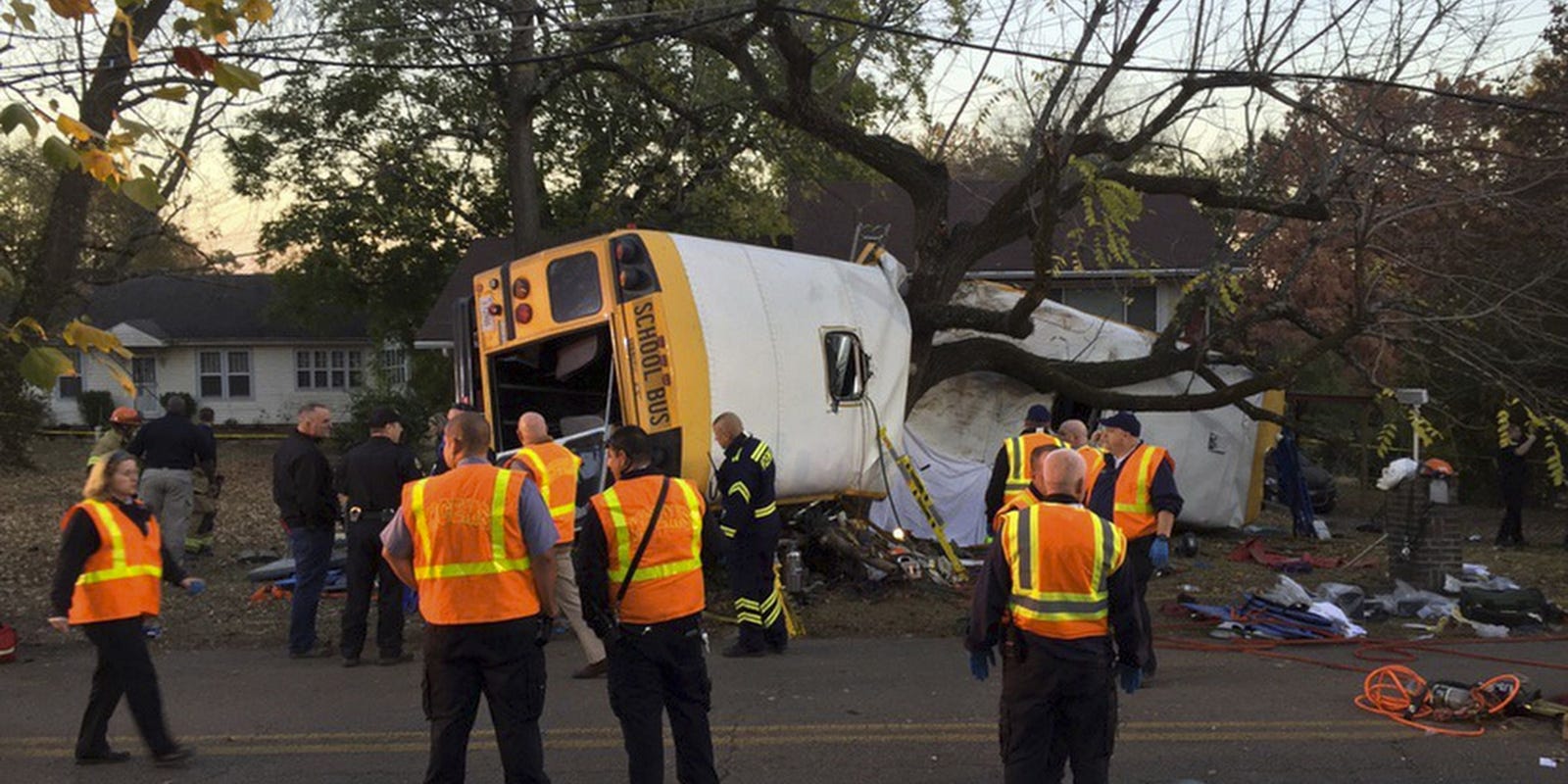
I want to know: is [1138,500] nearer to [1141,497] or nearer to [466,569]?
[1141,497]

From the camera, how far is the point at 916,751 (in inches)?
277

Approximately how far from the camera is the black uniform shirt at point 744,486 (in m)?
9.46

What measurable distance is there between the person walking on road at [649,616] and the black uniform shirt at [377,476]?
4079 millimetres

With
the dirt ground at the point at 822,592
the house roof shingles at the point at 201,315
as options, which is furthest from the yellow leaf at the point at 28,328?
the house roof shingles at the point at 201,315

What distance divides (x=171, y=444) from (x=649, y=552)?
9.33m

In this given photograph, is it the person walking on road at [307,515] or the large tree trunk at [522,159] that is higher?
the large tree trunk at [522,159]

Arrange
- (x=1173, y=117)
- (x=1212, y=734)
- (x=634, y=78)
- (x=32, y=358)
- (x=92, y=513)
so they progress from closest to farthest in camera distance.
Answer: (x=32, y=358) → (x=92, y=513) → (x=1212, y=734) → (x=1173, y=117) → (x=634, y=78)

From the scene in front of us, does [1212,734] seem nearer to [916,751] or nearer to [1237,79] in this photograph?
[916,751]

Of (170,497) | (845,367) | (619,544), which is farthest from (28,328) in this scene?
(170,497)

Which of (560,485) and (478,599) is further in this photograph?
(560,485)

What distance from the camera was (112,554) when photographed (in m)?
6.77

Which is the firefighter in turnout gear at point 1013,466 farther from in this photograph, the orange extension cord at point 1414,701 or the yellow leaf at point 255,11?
the yellow leaf at point 255,11

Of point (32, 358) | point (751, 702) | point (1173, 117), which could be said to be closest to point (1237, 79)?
point (1173, 117)

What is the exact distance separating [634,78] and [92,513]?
34.9ft
